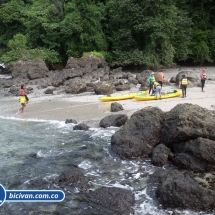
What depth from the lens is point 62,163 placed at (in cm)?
1071

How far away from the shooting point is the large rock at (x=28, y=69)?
2950 cm

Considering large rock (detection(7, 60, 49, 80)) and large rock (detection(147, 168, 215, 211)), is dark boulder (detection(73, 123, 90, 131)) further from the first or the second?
large rock (detection(7, 60, 49, 80))

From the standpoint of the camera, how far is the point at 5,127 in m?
15.4

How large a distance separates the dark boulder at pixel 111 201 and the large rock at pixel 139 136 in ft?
8.61

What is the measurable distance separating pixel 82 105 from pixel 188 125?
9138 millimetres

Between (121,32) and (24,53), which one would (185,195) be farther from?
(24,53)

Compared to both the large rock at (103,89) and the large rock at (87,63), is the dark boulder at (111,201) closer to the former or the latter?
the large rock at (103,89)

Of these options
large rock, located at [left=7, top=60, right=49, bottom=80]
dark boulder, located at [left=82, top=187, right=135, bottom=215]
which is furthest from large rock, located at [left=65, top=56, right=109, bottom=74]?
dark boulder, located at [left=82, top=187, right=135, bottom=215]

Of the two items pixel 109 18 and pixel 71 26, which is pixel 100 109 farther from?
pixel 109 18

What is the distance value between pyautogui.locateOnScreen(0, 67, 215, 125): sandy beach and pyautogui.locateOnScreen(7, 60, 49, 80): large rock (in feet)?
26.2

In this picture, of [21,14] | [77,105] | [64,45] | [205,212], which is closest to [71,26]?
[64,45]

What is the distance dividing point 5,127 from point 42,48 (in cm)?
2034

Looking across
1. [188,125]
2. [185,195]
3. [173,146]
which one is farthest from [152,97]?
[185,195]

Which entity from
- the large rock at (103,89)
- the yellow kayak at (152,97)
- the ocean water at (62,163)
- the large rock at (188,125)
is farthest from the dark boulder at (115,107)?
the large rock at (188,125)
